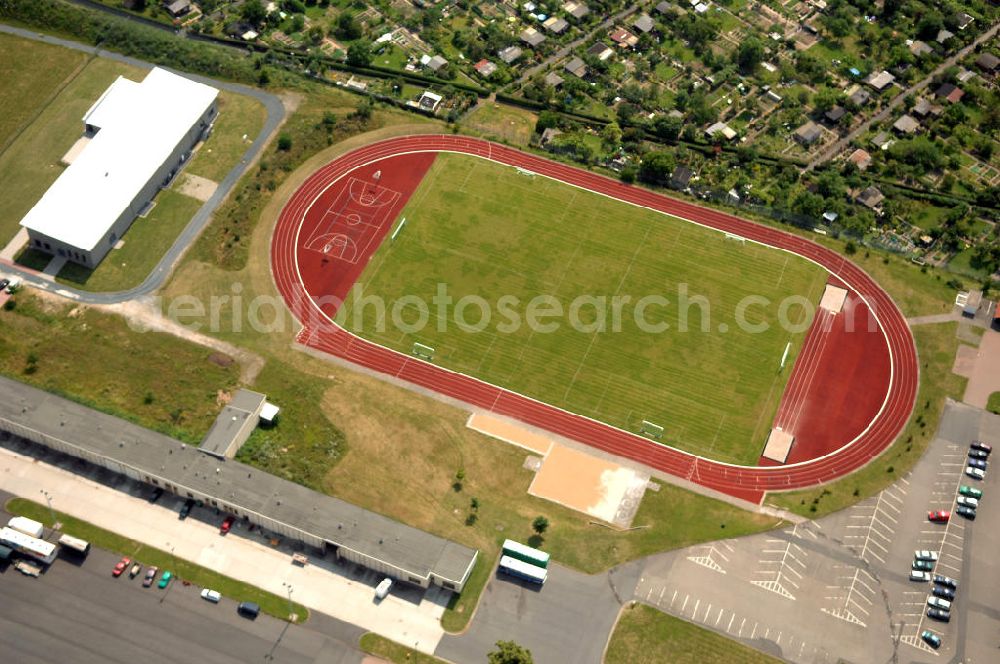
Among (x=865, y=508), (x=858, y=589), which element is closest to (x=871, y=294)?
(x=865, y=508)

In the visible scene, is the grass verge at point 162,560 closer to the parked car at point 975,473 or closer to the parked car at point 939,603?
the parked car at point 939,603

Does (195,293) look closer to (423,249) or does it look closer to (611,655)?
(423,249)

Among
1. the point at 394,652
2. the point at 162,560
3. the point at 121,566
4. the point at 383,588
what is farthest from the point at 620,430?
the point at 121,566

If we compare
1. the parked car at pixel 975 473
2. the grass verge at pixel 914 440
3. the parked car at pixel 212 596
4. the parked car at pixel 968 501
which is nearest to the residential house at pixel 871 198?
the grass verge at pixel 914 440

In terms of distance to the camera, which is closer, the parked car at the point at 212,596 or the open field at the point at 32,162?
the parked car at the point at 212,596

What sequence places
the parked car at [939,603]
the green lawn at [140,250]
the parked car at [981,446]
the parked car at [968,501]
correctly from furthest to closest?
the green lawn at [140,250], the parked car at [981,446], the parked car at [968,501], the parked car at [939,603]

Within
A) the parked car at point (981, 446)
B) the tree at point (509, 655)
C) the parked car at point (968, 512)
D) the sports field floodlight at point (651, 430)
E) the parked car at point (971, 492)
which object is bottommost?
the tree at point (509, 655)

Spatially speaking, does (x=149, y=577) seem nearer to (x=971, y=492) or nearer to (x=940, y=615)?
(x=940, y=615)
